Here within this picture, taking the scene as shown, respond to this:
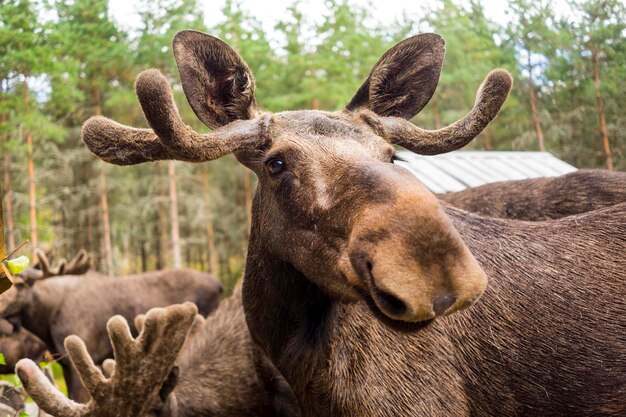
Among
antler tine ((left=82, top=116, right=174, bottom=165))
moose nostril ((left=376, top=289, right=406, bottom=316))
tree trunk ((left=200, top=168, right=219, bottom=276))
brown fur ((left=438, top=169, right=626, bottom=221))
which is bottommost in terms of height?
tree trunk ((left=200, top=168, right=219, bottom=276))

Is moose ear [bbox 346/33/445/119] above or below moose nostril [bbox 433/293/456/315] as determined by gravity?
above

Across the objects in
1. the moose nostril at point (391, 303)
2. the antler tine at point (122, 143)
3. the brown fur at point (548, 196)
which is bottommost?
the moose nostril at point (391, 303)

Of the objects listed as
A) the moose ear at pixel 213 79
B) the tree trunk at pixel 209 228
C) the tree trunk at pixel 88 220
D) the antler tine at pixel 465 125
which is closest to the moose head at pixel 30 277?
the moose ear at pixel 213 79

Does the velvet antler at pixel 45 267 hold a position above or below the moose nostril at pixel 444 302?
below

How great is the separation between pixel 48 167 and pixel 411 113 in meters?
10.4

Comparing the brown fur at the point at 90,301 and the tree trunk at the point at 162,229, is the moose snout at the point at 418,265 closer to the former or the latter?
the brown fur at the point at 90,301

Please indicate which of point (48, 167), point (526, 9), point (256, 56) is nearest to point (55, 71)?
point (526, 9)

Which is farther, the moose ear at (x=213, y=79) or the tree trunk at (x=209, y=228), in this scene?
the tree trunk at (x=209, y=228)

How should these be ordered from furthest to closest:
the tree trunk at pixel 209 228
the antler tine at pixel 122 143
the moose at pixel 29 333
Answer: the tree trunk at pixel 209 228
the moose at pixel 29 333
the antler tine at pixel 122 143

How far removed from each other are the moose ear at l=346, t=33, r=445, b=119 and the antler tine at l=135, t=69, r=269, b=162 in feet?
2.25

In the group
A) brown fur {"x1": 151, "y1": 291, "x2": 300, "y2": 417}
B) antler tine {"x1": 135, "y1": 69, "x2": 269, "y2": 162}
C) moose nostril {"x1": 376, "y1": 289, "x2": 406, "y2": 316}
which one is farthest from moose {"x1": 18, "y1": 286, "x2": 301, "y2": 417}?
moose nostril {"x1": 376, "y1": 289, "x2": 406, "y2": 316}

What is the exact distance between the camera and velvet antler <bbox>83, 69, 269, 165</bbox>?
9.35 feet

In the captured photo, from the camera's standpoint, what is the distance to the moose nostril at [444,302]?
2.14m

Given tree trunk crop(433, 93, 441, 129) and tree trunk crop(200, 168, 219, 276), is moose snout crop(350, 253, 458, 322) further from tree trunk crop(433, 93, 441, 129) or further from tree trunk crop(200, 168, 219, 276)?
tree trunk crop(200, 168, 219, 276)
